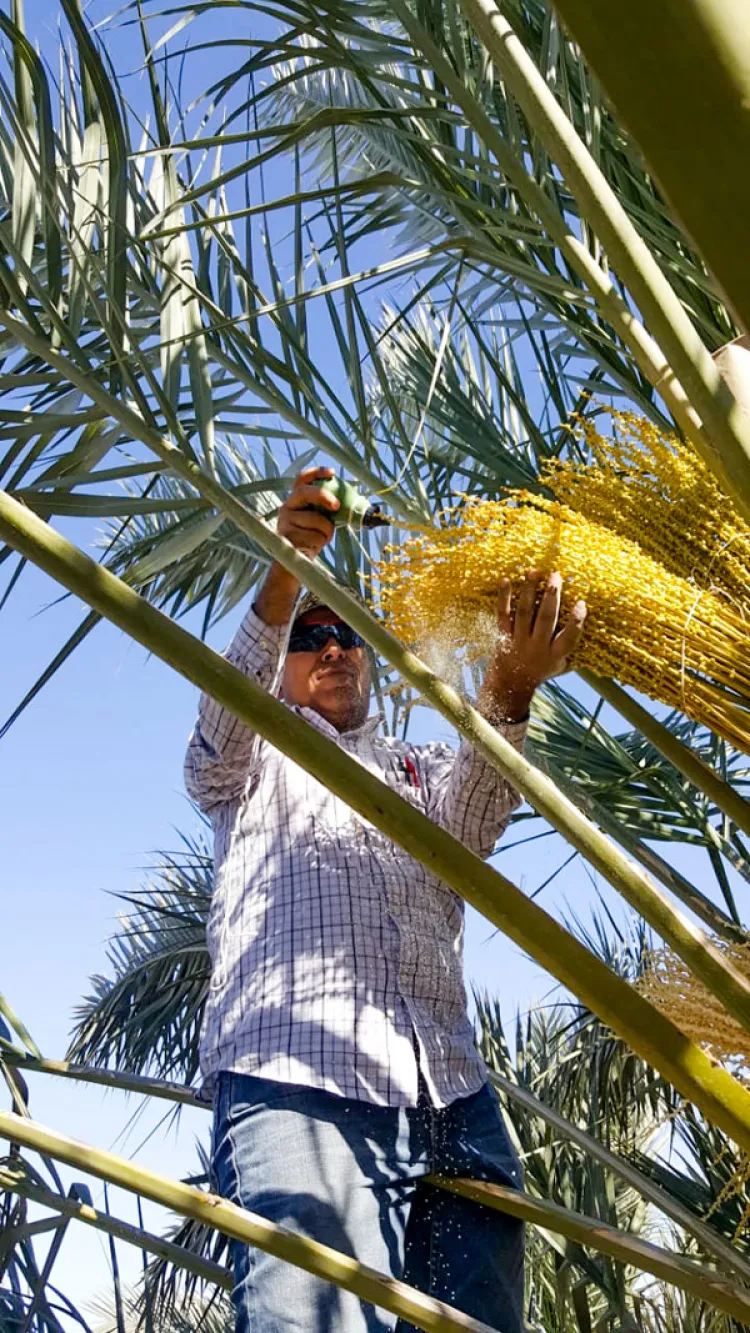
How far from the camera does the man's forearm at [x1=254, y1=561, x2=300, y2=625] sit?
174 cm

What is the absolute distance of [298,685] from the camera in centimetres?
202

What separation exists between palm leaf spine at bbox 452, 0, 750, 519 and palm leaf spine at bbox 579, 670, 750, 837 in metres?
0.34

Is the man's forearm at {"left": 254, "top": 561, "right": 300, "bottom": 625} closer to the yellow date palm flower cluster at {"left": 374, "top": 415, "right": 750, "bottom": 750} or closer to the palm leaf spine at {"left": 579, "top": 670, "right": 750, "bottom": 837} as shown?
the yellow date palm flower cluster at {"left": 374, "top": 415, "right": 750, "bottom": 750}

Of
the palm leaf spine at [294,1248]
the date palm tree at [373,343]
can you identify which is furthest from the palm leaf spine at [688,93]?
the palm leaf spine at [294,1248]

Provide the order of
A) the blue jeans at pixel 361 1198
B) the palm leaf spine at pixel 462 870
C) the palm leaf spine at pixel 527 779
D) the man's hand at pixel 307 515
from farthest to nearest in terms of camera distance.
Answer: the man's hand at pixel 307 515, the blue jeans at pixel 361 1198, the palm leaf spine at pixel 527 779, the palm leaf spine at pixel 462 870

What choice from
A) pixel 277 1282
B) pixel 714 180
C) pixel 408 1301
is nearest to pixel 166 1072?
pixel 277 1282

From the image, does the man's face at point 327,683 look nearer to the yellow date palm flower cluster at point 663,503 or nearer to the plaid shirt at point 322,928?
the plaid shirt at point 322,928

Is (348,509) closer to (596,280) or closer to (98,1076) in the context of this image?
(596,280)

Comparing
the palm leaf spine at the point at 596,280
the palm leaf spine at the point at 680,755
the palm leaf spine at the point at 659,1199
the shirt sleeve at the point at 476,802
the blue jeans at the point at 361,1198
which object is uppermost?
the palm leaf spine at the point at 596,280

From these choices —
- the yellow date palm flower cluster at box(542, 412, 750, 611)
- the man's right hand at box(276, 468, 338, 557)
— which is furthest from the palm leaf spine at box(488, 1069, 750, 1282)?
the man's right hand at box(276, 468, 338, 557)

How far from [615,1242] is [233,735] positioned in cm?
78

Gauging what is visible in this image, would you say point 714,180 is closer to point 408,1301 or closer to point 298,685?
point 408,1301

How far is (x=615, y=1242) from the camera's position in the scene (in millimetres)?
1402

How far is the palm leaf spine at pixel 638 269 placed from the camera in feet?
2.59
